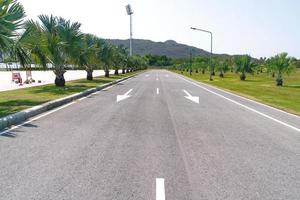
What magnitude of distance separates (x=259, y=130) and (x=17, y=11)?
35.5ft

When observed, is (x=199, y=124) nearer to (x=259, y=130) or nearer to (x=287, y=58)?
(x=259, y=130)

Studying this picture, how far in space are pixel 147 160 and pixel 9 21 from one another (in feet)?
34.7

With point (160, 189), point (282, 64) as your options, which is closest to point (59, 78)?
point (160, 189)

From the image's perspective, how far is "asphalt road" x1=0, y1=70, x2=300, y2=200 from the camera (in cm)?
473

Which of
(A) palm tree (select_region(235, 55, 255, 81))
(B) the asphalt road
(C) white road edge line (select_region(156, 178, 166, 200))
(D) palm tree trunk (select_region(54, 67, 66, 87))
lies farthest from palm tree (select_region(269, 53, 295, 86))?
(C) white road edge line (select_region(156, 178, 166, 200))

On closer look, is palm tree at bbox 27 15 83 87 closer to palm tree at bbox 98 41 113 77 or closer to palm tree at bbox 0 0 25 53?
palm tree at bbox 0 0 25 53

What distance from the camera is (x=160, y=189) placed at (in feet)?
15.6

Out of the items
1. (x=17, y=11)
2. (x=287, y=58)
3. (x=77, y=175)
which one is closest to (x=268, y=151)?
(x=77, y=175)

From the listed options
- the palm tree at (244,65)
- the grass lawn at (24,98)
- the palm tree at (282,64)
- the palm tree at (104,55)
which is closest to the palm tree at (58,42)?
the grass lawn at (24,98)

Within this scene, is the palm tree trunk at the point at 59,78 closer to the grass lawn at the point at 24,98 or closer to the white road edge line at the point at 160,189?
the grass lawn at the point at 24,98

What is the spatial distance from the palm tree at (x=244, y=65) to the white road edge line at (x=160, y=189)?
5090 centimetres

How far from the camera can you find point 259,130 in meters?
9.68

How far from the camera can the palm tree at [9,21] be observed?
13359mm

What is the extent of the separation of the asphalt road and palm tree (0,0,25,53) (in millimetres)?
4481
